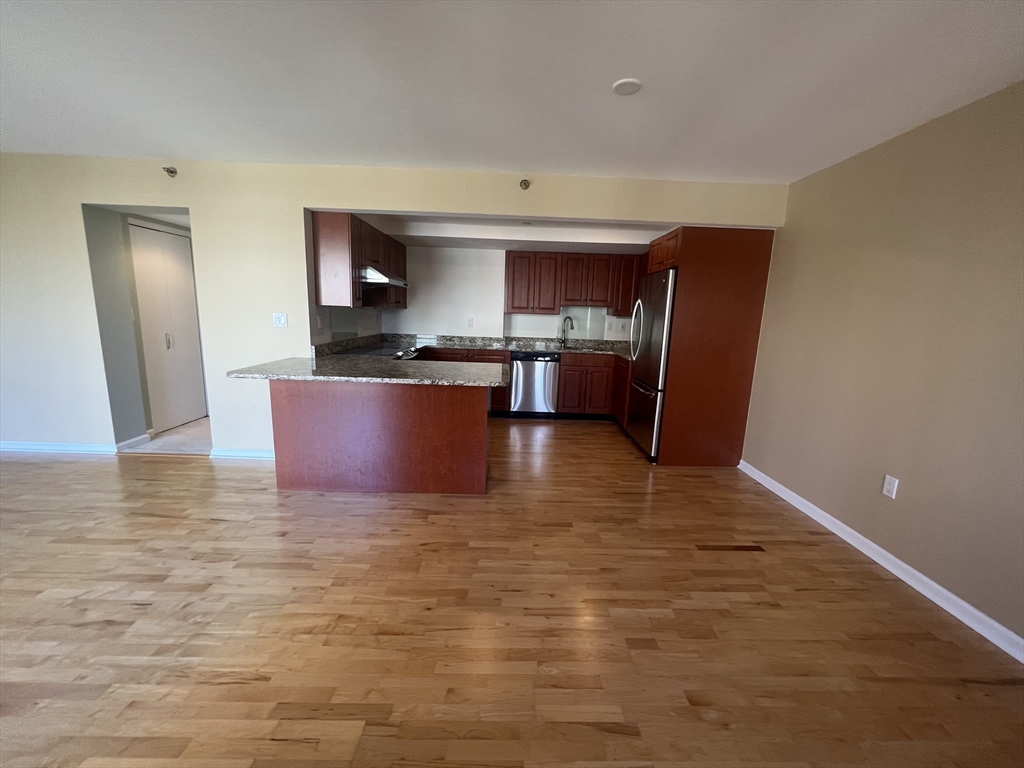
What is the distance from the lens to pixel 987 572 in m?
1.62

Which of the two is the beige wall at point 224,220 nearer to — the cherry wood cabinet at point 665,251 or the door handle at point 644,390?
the cherry wood cabinet at point 665,251

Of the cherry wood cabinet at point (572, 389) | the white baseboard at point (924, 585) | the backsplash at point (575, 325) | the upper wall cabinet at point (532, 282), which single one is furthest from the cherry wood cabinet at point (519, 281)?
the white baseboard at point (924, 585)

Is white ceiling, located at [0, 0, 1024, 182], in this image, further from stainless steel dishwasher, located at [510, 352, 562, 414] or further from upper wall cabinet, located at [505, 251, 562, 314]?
stainless steel dishwasher, located at [510, 352, 562, 414]

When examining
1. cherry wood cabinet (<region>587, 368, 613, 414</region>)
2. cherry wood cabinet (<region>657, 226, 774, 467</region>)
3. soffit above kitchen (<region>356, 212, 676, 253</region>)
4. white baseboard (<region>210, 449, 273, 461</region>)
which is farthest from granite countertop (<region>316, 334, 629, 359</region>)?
white baseboard (<region>210, 449, 273, 461</region>)

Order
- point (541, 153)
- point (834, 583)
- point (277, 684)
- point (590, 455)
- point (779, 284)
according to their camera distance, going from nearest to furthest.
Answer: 1. point (277, 684)
2. point (834, 583)
3. point (541, 153)
4. point (779, 284)
5. point (590, 455)

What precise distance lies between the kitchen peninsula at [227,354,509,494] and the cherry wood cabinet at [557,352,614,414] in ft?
7.19

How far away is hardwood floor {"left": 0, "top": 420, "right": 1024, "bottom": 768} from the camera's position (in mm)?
1134

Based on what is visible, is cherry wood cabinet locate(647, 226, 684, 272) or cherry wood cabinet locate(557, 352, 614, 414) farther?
cherry wood cabinet locate(557, 352, 614, 414)

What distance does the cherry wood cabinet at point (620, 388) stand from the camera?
165 inches

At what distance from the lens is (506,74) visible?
5.77 feet

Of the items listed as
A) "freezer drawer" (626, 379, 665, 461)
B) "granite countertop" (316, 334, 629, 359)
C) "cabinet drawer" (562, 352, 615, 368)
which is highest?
"granite countertop" (316, 334, 629, 359)

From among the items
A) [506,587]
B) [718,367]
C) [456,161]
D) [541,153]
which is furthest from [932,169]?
[506,587]

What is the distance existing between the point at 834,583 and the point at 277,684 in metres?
2.54

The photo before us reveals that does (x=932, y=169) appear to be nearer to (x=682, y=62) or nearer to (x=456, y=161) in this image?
(x=682, y=62)
